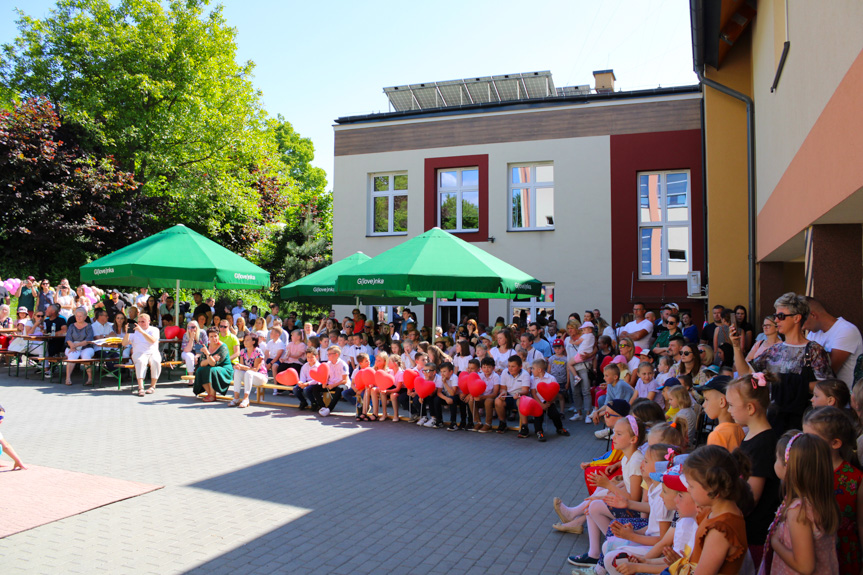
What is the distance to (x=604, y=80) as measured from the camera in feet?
74.6

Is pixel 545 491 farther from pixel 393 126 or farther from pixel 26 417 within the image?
pixel 393 126

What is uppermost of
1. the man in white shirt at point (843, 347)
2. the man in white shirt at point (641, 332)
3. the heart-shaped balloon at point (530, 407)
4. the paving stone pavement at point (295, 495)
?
the man in white shirt at point (843, 347)

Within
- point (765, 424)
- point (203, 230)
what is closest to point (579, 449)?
point (765, 424)

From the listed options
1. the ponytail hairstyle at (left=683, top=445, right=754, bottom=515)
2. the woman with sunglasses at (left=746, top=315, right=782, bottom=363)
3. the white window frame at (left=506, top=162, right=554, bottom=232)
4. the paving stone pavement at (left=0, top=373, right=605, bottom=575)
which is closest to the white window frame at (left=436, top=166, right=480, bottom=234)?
the white window frame at (left=506, top=162, right=554, bottom=232)

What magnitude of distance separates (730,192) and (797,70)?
20.4ft

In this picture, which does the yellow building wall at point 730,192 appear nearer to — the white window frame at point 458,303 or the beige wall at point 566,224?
the beige wall at point 566,224

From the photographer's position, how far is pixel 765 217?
1052 cm

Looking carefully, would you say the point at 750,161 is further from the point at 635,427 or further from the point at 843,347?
the point at 635,427

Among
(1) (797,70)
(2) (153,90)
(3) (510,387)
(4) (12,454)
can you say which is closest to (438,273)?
(3) (510,387)

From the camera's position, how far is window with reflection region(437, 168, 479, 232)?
71.3ft

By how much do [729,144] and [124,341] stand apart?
531 inches

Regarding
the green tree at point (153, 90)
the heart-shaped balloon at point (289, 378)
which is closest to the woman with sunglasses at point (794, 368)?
the heart-shaped balloon at point (289, 378)

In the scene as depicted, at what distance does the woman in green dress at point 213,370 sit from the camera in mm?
12984

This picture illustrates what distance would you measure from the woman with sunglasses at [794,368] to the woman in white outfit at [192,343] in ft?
38.4
